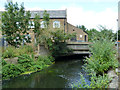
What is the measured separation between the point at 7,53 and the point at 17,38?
184 inches

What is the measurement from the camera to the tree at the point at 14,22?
14.2 meters

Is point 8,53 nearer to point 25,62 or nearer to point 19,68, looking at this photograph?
point 25,62

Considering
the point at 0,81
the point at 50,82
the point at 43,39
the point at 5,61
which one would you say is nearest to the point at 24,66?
the point at 5,61

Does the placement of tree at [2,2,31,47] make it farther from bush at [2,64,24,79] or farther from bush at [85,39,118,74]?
bush at [85,39,118,74]

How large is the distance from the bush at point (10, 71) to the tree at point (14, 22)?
5.56 metres

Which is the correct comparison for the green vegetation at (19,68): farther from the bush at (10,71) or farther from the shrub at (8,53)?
the shrub at (8,53)

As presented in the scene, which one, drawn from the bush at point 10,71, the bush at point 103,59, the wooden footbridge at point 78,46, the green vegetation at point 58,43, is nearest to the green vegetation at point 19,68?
the bush at point 10,71

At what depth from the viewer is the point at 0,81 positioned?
8.45m

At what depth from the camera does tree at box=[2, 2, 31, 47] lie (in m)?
14.2

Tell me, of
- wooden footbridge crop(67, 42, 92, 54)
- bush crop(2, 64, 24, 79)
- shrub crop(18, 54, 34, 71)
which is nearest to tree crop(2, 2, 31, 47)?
shrub crop(18, 54, 34, 71)

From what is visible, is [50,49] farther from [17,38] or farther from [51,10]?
[51,10]

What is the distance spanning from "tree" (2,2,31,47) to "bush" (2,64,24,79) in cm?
556

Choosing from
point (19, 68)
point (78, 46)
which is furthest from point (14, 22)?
point (78, 46)

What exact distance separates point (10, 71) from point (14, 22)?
684cm
